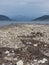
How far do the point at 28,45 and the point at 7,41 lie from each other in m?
1.50

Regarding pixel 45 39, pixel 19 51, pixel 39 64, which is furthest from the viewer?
pixel 45 39

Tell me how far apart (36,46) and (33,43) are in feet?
2.47

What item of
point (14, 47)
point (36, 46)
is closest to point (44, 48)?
point (36, 46)

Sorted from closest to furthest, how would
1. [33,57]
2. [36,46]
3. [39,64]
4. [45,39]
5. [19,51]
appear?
[39,64], [33,57], [19,51], [36,46], [45,39]

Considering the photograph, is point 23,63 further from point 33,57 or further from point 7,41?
point 7,41

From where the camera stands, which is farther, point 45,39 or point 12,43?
point 45,39

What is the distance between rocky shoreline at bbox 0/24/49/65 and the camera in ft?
44.8

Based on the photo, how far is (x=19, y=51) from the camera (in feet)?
50.1

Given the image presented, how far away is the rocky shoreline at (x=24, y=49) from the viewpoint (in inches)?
538

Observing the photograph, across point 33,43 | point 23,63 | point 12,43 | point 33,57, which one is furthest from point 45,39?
point 23,63

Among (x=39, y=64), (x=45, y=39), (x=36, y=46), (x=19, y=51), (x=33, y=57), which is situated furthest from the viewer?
(x=45, y=39)

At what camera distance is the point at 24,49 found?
51.6ft

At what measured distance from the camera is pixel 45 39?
60.6 feet

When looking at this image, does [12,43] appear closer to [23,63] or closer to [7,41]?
[7,41]
